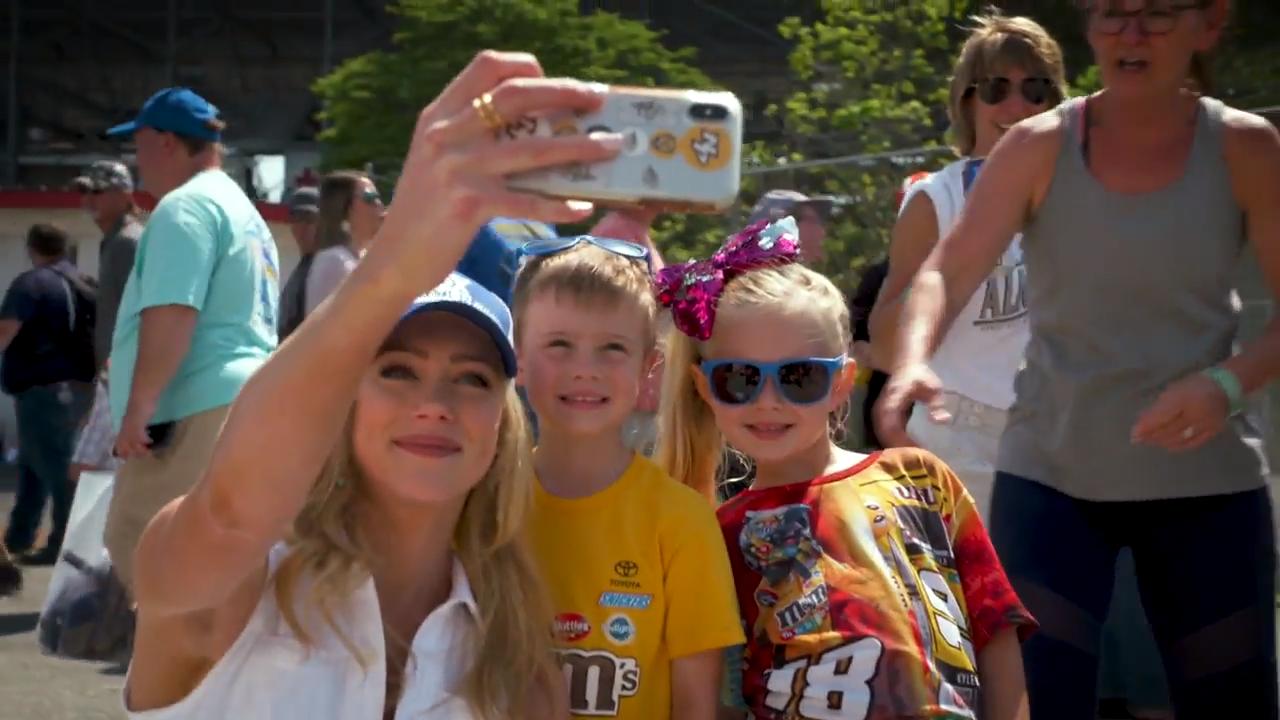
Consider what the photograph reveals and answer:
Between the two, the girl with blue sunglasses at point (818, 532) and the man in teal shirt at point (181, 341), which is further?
the man in teal shirt at point (181, 341)

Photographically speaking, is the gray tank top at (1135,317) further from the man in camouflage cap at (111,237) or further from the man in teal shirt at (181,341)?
the man in camouflage cap at (111,237)

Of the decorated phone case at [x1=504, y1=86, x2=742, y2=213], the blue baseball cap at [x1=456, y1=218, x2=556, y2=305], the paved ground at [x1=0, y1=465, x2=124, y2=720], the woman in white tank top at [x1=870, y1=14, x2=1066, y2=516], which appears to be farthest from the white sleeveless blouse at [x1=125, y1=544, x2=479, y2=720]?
the paved ground at [x1=0, y1=465, x2=124, y2=720]

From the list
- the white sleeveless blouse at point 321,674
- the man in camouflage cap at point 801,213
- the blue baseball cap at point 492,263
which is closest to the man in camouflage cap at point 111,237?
the man in camouflage cap at point 801,213

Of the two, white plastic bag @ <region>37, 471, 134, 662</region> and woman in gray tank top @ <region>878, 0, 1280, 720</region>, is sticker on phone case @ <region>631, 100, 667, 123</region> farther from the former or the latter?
white plastic bag @ <region>37, 471, 134, 662</region>

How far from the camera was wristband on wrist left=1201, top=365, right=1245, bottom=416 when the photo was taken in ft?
11.7

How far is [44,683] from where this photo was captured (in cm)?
795

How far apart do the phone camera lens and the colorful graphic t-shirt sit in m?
1.23

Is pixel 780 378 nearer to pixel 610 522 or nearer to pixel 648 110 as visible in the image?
pixel 610 522

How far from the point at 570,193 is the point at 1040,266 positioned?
1.93 meters

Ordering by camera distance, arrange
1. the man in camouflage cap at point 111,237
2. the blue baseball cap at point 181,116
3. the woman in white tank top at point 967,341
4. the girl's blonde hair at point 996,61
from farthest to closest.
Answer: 1. the man in camouflage cap at point 111,237
2. the blue baseball cap at point 181,116
3. the girl's blonde hair at point 996,61
4. the woman in white tank top at point 967,341

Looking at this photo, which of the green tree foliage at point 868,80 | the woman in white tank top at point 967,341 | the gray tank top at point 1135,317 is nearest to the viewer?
the gray tank top at point 1135,317

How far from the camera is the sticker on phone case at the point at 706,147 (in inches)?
91.4

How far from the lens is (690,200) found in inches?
90.5

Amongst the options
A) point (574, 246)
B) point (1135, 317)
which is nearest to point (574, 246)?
point (574, 246)
